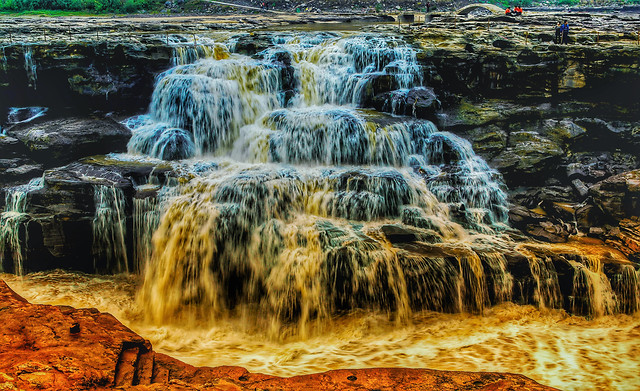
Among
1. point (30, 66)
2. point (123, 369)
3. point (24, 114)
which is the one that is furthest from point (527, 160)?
point (30, 66)

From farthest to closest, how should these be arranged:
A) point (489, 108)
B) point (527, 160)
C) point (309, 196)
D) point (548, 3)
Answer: point (548, 3)
point (489, 108)
point (527, 160)
point (309, 196)

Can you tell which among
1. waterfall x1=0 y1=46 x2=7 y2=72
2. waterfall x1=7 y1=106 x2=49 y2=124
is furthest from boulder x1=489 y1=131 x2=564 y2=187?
waterfall x1=0 y1=46 x2=7 y2=72

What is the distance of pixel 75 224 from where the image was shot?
23.8 feet

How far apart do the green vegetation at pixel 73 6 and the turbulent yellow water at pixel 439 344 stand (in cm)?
877

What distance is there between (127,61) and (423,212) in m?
6.86

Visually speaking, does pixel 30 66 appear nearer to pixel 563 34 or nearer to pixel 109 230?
pixel 109 230

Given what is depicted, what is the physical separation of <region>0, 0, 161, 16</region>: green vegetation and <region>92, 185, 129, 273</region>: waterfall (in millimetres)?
7462

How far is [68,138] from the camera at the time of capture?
8.43 meters

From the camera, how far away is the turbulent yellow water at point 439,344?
5.19 metres

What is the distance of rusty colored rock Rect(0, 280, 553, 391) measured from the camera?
3959 millimetres

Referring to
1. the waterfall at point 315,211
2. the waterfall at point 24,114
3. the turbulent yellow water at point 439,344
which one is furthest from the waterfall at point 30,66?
the turbulent yellow water at point 439,344

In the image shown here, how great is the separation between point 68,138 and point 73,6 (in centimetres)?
892

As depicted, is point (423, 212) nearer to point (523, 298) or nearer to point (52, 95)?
point (523, 298)

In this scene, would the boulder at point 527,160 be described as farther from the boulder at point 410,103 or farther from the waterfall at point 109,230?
the waterfall at point 109,230
